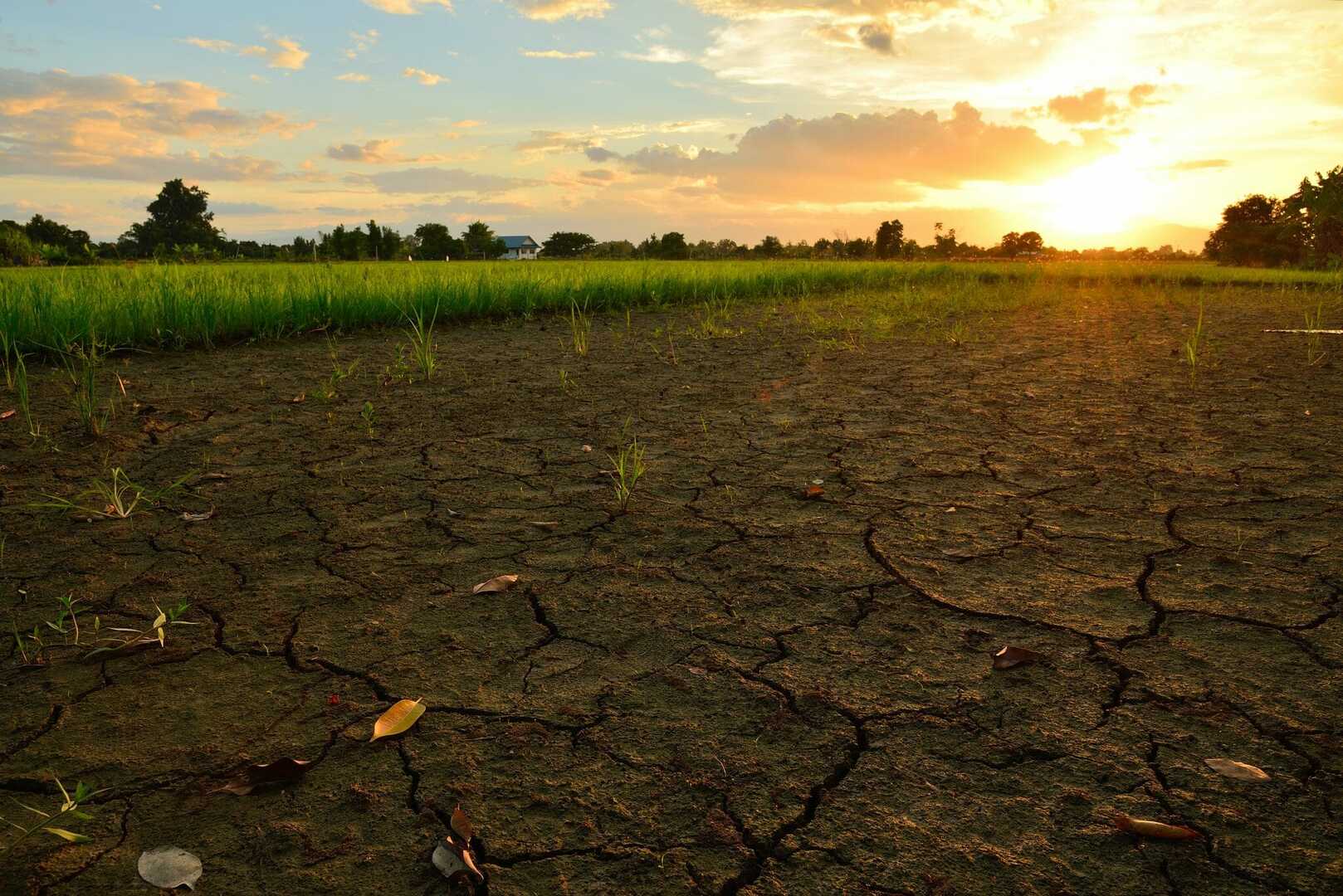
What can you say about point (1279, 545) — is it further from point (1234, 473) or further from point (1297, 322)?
point (1297, 322)

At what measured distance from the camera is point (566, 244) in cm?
3594

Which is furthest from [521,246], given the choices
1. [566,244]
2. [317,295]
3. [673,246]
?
[317,295]

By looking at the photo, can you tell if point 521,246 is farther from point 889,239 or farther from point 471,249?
point 889,239

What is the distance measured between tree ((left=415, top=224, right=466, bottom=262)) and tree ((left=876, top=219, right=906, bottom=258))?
678 inches

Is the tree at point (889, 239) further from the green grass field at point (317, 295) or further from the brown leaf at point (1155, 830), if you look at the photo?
the brown leaf at point (1155, 830)

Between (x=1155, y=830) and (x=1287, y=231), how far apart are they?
35236 millimetres

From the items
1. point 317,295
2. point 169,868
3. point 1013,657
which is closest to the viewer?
point 169,868

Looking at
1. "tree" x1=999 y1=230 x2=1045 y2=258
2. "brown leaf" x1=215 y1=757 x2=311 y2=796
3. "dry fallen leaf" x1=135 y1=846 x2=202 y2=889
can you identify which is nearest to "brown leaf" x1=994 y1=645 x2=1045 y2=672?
"brown leaf" x1=215 y1=757 x2=311 y2=796

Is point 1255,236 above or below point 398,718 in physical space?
above

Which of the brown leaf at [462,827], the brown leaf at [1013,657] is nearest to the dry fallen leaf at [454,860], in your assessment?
the brown leaf at [462,827]

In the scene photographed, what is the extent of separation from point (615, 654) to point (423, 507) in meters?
1.10

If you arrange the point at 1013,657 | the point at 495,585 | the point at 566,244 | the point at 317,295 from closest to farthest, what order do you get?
the point at 1013,657, the point at 495,585, the point at 317,295, the point at 566,244

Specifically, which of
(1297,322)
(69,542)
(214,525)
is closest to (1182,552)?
(214,525)

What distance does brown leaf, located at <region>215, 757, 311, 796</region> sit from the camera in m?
1.30
